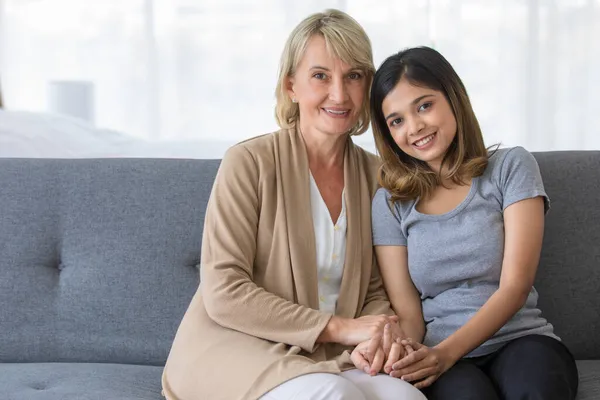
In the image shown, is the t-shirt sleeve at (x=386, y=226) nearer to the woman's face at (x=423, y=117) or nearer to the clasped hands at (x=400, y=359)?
the woman's face at (x=423, y=117)

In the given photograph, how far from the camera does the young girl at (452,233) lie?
Result: 5.38 ft

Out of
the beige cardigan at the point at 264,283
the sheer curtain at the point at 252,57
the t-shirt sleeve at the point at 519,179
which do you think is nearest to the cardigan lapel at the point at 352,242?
the beige cardigan at the point at 264,283

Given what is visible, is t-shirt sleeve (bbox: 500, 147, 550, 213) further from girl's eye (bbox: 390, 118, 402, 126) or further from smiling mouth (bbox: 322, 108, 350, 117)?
smiling mouth (bbox: 322, 108, 350, 117)

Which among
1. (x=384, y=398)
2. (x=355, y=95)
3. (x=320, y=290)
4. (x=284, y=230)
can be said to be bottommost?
(x=384, y=398)

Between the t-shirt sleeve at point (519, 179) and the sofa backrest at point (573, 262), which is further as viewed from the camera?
the sofa backrest at point (573, 262)

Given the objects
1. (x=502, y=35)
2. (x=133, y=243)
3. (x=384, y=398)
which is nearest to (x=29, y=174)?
(x=133, y=243)

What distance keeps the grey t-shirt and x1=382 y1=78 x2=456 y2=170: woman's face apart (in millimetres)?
116

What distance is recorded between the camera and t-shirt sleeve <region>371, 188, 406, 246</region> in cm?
184

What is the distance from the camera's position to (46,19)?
3588 mm

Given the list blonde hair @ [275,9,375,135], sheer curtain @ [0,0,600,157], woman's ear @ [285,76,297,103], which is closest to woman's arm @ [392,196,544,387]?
blonde hair @ [275,9,375,135]

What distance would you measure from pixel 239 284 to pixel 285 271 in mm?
107

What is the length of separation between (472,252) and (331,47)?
541 mm

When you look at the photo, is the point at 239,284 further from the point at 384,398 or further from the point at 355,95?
the point at 355,95

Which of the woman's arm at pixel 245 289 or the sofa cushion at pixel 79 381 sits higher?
the woman's arm at pixel 245 289
